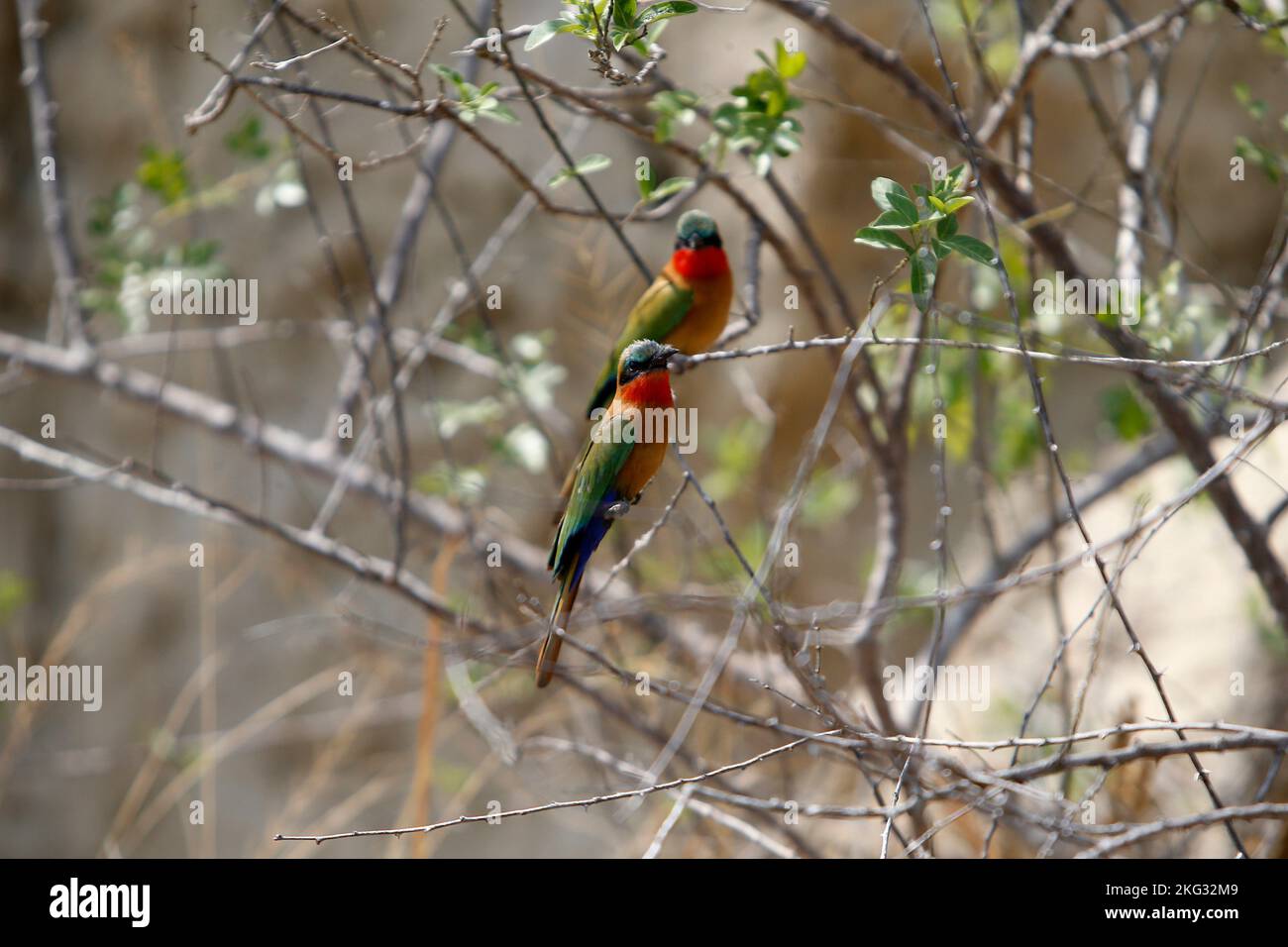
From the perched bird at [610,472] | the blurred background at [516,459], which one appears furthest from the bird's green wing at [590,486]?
the blurred background at [516,459]

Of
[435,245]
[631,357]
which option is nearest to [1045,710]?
[631,357]

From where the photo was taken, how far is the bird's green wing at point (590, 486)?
7.04ft

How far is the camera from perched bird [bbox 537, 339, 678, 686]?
2.15 meters

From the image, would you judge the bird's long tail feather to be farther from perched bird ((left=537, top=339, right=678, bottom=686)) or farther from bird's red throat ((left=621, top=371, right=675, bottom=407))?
bird's red throat ((left=621, top=371, right=675, bottom=407))

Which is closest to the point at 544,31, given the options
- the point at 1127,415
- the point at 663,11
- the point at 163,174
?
the point at 663,11

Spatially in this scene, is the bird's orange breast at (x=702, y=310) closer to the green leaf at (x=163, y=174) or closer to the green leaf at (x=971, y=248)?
the green leaf at (x=971, y=248)

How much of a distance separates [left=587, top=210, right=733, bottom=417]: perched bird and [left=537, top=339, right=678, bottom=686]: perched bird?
1.91 feet

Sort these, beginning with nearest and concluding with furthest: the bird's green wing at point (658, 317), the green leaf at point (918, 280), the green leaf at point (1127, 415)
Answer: the green leaf at point (918, 280) → the bird's green wing at point (658, 317) → the green leaf at point (1127, 415)

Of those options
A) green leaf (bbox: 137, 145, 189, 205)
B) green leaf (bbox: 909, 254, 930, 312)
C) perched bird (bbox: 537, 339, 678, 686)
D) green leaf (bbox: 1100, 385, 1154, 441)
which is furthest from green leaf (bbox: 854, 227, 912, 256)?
green leaf (bbox: 137, 145, 189, 205)

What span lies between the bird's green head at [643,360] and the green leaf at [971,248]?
66 cm

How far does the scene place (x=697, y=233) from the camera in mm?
3156

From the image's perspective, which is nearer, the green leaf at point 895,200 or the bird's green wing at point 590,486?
the green leaf at point 895,200

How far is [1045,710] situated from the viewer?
14.7 feet
